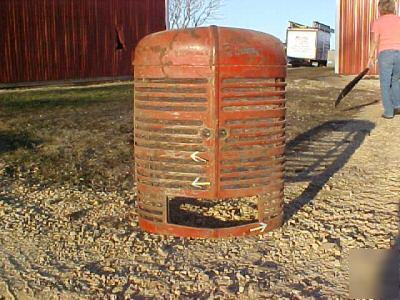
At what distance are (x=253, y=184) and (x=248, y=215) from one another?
30.1 inches

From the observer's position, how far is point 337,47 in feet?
72.1

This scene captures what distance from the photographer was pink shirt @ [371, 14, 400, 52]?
9281 millimetres

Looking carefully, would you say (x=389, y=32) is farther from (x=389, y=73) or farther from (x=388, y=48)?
(x=389, y=73)

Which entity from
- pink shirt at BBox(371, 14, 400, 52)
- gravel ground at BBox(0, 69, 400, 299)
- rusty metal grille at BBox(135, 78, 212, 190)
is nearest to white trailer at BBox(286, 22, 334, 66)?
pink shirt at BBox(371, 14, 400, 52)

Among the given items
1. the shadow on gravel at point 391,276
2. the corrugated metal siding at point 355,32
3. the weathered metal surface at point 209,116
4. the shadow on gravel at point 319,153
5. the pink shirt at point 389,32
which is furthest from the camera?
the corrugated metal siding at point 355,32

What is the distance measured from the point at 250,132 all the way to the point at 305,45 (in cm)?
4043

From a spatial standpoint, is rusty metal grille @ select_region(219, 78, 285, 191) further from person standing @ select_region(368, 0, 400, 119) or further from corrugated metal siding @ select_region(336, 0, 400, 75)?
corrugated metal siding @ select_region(336, 0, 400, 75)

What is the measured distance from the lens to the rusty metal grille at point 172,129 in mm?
3672

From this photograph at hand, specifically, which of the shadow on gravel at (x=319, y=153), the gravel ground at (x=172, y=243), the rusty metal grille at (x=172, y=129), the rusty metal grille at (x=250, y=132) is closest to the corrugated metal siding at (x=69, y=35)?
the shadow on gravel at (x=319, y=153)

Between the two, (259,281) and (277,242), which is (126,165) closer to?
(277,242)

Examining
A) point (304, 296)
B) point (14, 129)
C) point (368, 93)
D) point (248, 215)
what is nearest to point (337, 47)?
point (368, 93)

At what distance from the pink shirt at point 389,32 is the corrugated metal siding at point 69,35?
11786 mm

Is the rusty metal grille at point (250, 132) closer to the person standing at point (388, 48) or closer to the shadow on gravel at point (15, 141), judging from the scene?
the shadow on gravel at point (15, 141)

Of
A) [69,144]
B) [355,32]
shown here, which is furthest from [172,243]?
[355,32]
